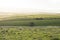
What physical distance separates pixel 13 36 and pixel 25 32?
153cm

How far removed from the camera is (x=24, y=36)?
58.4 ft

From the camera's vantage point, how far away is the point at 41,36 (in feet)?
58.0

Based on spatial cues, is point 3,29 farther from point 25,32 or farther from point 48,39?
point 48,39

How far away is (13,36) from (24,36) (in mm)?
1116

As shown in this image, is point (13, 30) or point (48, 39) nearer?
point (48, 39)

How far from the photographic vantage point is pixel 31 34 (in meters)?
18.4

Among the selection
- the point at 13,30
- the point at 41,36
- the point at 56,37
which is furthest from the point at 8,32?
the point at 56,37

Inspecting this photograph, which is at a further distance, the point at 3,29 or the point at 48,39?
the point at 3,29

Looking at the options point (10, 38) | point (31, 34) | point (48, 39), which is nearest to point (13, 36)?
point (10, 38)

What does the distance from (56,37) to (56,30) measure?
2.20 meters

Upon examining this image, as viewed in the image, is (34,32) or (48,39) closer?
(48,39)

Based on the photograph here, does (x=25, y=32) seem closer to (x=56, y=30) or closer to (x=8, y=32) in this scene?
(x=8, y=32)

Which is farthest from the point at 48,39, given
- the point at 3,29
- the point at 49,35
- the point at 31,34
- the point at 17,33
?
the point at 3,29

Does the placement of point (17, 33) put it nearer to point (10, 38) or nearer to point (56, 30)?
point (10, 38)
